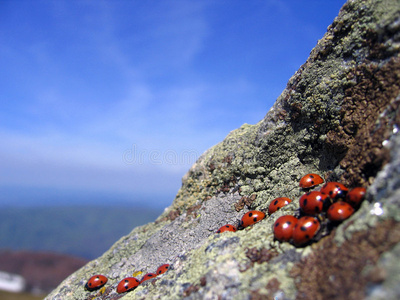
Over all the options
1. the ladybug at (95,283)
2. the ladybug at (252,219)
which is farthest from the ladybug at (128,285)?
the ladybug at (252,219)

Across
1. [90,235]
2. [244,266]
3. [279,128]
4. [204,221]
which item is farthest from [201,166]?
[90,235]

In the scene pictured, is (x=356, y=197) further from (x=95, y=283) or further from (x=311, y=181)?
(x=95, y=283)

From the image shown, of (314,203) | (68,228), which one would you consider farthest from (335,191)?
(68,228)

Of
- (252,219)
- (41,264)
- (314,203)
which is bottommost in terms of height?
(314,203)

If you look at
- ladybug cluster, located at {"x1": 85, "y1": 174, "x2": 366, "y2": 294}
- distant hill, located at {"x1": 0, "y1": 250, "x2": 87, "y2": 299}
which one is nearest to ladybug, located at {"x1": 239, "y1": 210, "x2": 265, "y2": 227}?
ladybug cluster, located at {"x1": 85, "y1": 174, "x2": 366, "y2": 294}

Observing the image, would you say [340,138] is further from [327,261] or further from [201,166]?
[201,166]

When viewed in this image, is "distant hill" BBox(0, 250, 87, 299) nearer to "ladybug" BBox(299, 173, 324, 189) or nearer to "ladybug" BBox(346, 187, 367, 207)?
"ladybug" BBox(299, 173, 324, 189)
